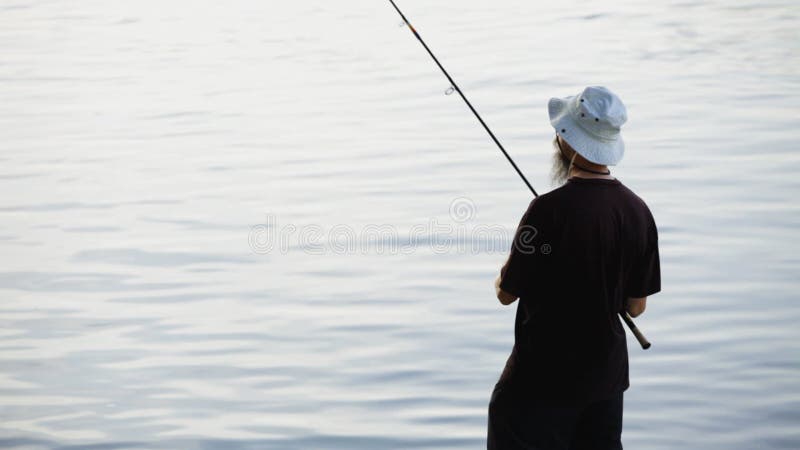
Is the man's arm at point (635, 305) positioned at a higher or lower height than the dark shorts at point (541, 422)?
higher

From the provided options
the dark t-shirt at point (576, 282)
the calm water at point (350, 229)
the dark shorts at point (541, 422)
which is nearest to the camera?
the dark t-shirt at point (576, 282)

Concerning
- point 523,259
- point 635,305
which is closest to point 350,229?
point 635,305

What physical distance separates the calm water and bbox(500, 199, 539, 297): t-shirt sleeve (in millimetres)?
1475

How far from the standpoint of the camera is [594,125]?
9.02 feet

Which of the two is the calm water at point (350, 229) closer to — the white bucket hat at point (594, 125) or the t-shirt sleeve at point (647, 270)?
the t-shirt sleeve at point (647, 270)

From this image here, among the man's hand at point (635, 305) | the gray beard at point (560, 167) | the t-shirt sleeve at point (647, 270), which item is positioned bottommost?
the man's hand at point (635, 305)

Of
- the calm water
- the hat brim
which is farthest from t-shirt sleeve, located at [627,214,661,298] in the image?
the calm water

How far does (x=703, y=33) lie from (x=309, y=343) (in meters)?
7.29

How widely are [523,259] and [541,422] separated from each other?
35 centimetres

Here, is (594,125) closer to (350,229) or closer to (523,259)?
(523,259)

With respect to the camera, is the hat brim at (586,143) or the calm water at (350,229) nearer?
the hat brim at (586,143)

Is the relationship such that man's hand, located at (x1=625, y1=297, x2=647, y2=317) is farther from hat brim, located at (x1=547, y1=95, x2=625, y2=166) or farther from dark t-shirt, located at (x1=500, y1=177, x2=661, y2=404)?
hat brim, located at (x1=547, y1=95, x2=625, y2=166)

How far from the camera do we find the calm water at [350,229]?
14.6 ft

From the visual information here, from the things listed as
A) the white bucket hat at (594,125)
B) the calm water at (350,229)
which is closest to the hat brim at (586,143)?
the white bucket hat at (594,125)
